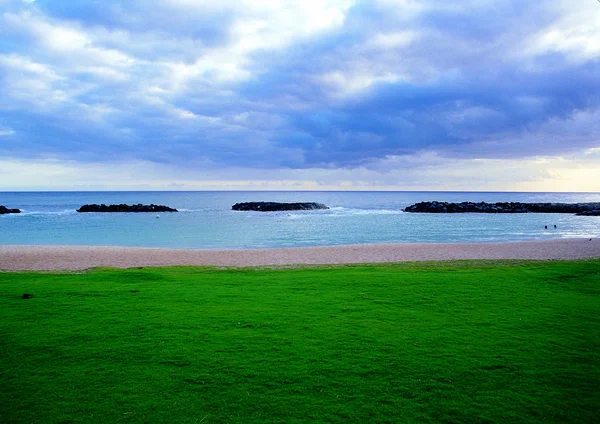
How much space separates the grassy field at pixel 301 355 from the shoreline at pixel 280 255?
13372mm

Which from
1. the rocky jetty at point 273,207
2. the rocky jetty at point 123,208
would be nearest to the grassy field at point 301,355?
the rocky jetty at point 123,208

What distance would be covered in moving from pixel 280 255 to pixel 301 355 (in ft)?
69.6

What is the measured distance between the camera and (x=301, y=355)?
6.35 meters

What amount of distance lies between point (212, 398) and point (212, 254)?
24237mm

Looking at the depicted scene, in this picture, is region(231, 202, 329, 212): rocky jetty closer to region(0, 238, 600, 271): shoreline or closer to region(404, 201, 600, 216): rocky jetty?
region(404, 201, 600, 216): rocky jetty

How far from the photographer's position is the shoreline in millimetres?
24016

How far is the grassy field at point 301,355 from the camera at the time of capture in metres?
4.93

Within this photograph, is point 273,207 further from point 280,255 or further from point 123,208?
point 280,255

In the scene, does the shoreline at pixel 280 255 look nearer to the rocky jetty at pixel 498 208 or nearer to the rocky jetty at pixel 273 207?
the rocky jetty at pixel 498 208

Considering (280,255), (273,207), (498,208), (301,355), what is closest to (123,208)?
(273,207)

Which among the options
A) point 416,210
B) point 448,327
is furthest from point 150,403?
point 416,210

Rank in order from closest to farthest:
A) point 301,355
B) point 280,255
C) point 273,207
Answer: point 301,355 < point 280,255 < point 273,207

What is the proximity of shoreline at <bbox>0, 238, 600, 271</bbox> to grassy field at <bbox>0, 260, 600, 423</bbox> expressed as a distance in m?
13.4

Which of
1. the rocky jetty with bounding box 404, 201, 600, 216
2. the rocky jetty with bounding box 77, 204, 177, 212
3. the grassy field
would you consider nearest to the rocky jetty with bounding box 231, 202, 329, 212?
the rocky jetty with bounding box 77, 204, 177, 212
